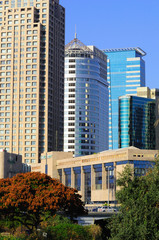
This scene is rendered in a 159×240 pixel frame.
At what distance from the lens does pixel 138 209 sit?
203 feet

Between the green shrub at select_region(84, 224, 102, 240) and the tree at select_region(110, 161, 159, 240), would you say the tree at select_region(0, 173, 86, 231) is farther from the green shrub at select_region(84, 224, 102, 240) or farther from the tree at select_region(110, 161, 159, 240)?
the tree at select_region(110, 161, 159, 240)

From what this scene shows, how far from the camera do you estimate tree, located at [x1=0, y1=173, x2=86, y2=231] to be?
85938 millimetres

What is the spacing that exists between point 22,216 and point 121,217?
1269 inches

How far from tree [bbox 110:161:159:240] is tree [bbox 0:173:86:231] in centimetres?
2252

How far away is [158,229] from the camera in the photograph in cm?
6203

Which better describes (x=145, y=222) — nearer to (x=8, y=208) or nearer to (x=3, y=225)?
(x=8, y=208)

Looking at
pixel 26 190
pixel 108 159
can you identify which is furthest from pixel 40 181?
pixel 108 159

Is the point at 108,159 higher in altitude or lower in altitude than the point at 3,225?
higher

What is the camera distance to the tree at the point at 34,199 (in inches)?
3383

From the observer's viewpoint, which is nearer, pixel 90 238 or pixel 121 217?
pixel 121 217

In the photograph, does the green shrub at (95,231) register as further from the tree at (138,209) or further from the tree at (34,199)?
the tree at (138,209)

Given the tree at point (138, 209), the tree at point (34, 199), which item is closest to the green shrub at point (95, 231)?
the tree at point (34, 199)

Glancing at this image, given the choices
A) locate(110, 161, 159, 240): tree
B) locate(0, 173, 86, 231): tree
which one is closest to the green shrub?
locate(0, 173, 86, 231): tree

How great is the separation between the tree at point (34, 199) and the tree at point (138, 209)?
73.9 ft
